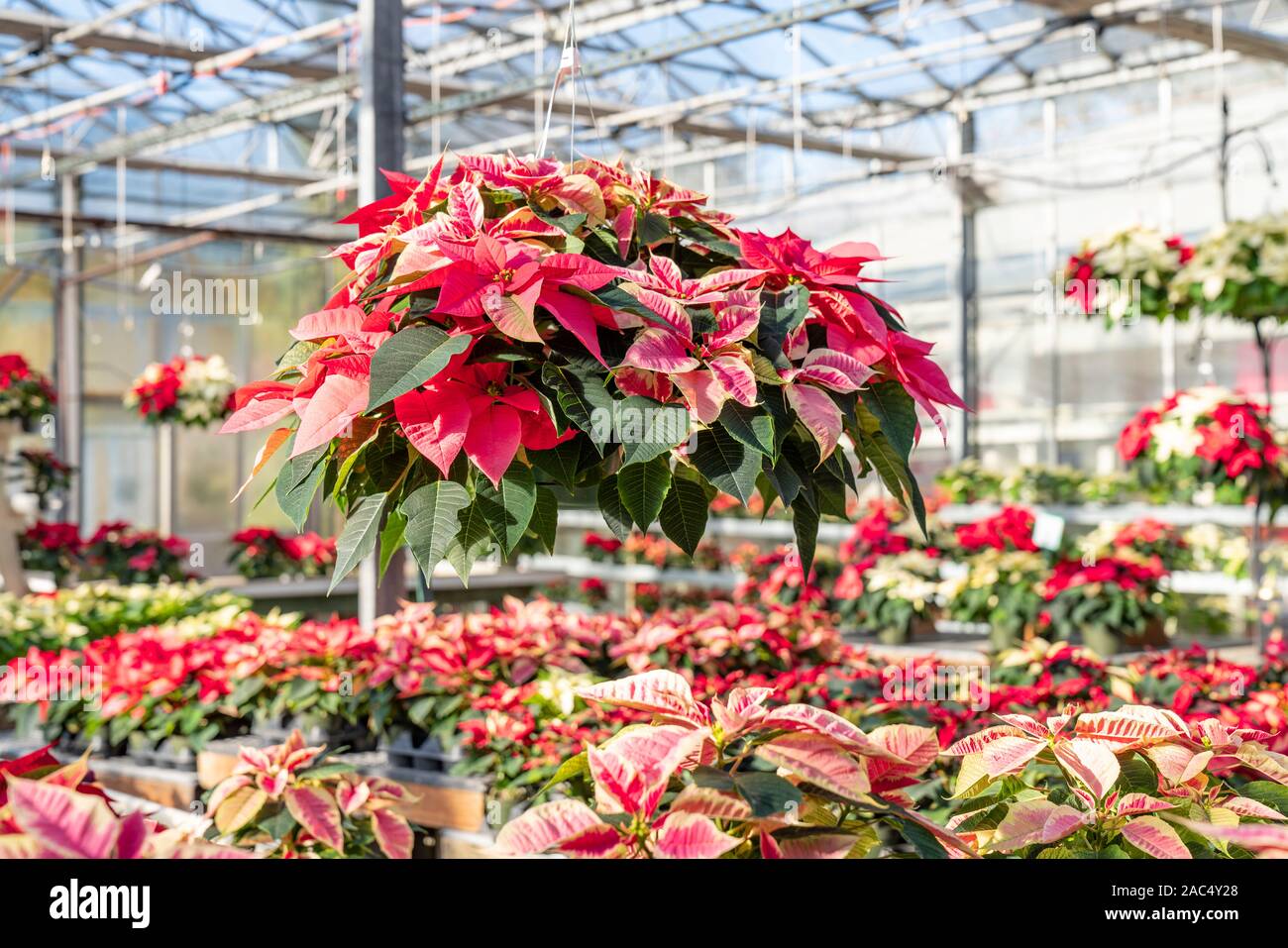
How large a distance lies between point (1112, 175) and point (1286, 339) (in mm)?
1758

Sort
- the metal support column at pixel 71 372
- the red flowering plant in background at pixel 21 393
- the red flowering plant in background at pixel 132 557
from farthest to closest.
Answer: the metal support column at pixel 71 372
the red flowering plant in background at pixel 132 557
the red flowering plant in background at pixel 21 393

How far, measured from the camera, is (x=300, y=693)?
277 centimetres

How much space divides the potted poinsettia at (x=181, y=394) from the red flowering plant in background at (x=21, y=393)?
67 cm

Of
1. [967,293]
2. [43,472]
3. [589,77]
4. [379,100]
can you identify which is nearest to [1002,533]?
[379,100]

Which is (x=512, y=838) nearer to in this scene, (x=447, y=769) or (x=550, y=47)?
(x=447, y=769)

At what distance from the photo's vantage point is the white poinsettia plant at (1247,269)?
365 cm

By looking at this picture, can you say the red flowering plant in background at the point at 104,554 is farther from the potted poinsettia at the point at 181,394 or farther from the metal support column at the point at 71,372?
the metal support column at the point at 71,372

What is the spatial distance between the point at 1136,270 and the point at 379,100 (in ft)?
7.66

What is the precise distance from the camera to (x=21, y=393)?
5.63m

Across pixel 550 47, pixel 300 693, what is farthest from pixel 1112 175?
pixel 300 693

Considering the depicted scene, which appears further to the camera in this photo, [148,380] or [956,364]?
[956,364]

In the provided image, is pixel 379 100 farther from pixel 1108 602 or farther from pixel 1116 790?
pixel 1116 790

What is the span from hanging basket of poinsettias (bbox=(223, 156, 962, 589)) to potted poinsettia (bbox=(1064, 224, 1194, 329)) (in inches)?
125

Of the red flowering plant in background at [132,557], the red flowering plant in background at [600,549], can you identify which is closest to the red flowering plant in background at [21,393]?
the red flowering plant in background at [132,557]
